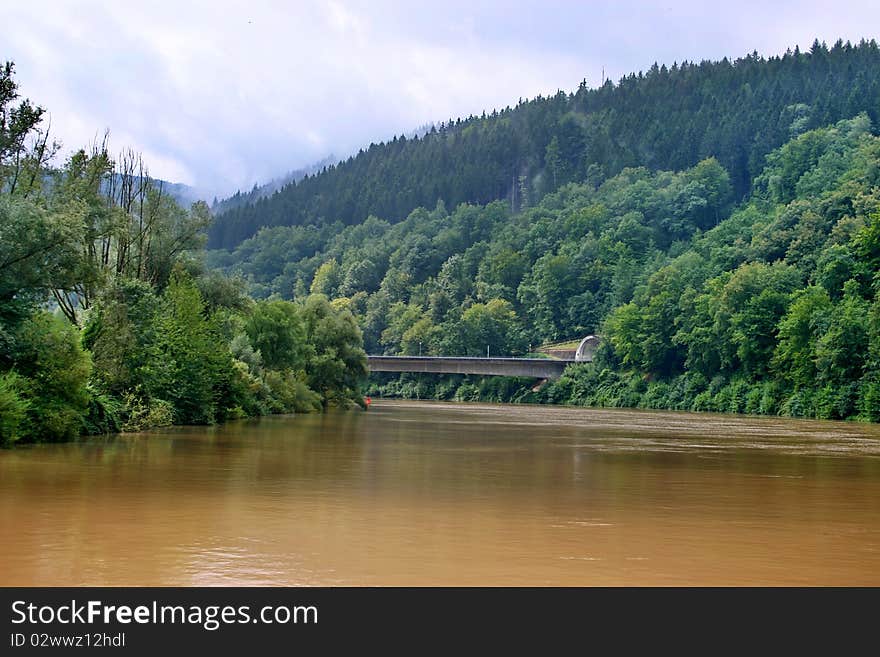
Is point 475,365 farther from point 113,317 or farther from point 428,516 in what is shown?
point 428,516

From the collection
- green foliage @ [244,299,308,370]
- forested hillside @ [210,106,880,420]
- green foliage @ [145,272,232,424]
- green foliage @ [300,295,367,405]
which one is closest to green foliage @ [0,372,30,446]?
green foliage @ [145,272,232,424]

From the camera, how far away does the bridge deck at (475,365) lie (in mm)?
151250

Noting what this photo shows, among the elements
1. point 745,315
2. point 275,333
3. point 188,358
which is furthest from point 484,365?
point 188,358

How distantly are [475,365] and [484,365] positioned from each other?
141 centimetres

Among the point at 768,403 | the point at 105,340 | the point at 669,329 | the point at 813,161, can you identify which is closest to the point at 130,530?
the point at 105,340

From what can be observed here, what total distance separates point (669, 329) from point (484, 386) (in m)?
37.1

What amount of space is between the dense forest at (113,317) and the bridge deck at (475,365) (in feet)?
187

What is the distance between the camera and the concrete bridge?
497ft

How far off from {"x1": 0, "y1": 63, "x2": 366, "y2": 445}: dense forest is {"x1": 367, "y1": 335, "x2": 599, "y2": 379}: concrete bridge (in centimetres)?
5752

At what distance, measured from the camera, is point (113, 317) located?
52.2 meters

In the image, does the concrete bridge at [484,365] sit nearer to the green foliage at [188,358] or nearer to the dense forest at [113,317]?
the dense forest at [113,317]

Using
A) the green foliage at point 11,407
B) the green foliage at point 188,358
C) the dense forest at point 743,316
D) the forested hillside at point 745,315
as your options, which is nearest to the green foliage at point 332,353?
the dense forest at point 743,316
